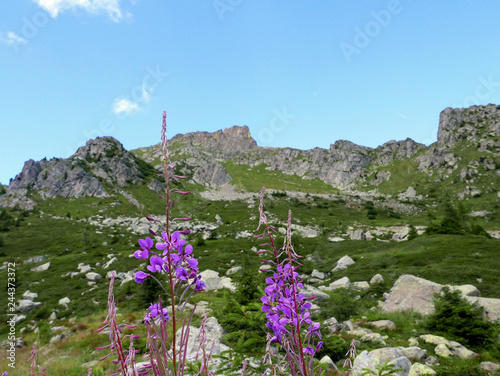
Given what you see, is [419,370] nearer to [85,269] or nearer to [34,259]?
[85,269]

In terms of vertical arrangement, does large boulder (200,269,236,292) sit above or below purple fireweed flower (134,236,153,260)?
below

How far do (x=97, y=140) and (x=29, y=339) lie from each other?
135m

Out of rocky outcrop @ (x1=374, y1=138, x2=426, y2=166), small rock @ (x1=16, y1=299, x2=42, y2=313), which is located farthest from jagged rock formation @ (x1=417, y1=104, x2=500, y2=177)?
small rock @ (x1=16, y1=299, x2=42, y2=313)

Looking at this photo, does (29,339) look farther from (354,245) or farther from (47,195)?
(47,195)

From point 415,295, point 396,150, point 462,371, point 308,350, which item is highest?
point 396,150

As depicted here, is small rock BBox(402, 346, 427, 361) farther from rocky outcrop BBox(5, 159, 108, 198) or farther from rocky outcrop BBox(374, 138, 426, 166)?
rocky outcrop BBox(374, 138, 426, 166)

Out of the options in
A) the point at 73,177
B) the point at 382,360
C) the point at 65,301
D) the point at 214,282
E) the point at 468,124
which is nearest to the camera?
the point at 382,360

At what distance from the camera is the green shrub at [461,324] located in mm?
8489

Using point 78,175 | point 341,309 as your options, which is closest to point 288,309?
point 341,309

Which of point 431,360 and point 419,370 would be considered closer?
point 419,370

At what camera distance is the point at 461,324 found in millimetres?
8875

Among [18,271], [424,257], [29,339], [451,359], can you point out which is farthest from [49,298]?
[424,257]

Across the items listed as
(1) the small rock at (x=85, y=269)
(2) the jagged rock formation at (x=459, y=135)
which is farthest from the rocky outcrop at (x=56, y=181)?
(2) the jagged rock formation at (x=459, y=135)

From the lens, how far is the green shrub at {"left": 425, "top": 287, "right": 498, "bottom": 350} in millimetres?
8489
